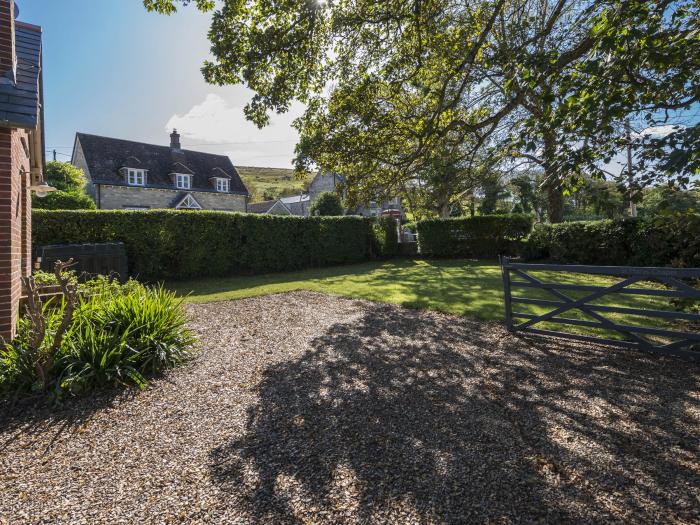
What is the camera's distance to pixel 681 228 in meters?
5.09

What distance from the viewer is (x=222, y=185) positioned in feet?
106

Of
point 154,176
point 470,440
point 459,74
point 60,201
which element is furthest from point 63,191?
point 470,440

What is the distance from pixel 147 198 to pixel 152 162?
3.93m

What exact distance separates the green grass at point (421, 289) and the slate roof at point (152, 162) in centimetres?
2058

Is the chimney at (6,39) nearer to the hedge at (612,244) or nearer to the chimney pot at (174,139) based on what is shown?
the hedge at (612,244)

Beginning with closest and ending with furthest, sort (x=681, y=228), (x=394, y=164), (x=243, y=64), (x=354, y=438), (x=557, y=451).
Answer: (x=557, y=451) → (x=354, y=438) → (x=681, y=228) → (x=243, y=64) → (x=394, y=164)

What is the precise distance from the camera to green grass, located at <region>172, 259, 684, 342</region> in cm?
760

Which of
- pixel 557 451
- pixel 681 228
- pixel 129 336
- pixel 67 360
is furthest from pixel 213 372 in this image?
pixel 681 228

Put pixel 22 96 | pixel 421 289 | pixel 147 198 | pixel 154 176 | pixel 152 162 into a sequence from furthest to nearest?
pixel 152 162 → pixel 154 176 → pixel 147 198 → pixel 421 289 → pixel 22 96

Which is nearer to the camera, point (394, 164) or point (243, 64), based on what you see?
point (243, 64)

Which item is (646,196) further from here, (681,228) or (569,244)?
(569,244)

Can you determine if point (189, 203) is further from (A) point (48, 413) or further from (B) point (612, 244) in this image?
(B) point (612, 244)

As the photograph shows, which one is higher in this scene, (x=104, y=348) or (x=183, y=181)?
(x=183, y=181)

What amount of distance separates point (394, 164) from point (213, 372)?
20.8 feet
